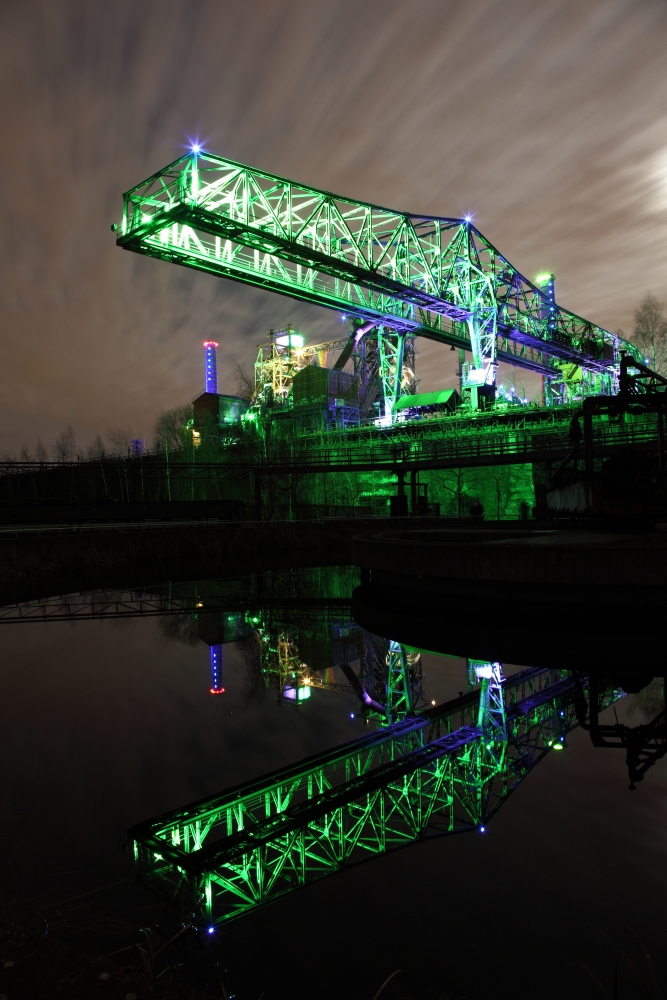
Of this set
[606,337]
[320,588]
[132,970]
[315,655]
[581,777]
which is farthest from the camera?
[606,337]

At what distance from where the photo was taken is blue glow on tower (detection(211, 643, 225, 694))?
6.98 meters

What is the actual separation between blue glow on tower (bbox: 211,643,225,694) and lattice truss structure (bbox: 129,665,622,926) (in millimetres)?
2421

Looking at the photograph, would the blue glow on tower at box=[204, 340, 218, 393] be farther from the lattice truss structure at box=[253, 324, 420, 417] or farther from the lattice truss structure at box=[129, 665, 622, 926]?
the lattice truss structure at box=[129, 665, 622, 926]

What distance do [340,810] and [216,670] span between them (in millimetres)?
4427

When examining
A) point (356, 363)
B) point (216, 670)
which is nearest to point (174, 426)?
point (356, 363)

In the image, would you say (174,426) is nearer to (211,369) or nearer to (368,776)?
(211,369)

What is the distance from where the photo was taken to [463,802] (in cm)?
387

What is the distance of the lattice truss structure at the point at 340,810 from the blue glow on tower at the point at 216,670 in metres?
2.42

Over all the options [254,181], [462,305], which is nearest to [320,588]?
[254,181]

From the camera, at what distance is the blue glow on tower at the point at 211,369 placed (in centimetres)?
10875

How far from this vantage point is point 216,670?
7.86m

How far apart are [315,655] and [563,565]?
3.89 m

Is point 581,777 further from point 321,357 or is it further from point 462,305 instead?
point 321,357

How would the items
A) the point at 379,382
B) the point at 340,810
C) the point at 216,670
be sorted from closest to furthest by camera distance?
the point at 340,810 → the point at 216,670 → the point at 379,382
